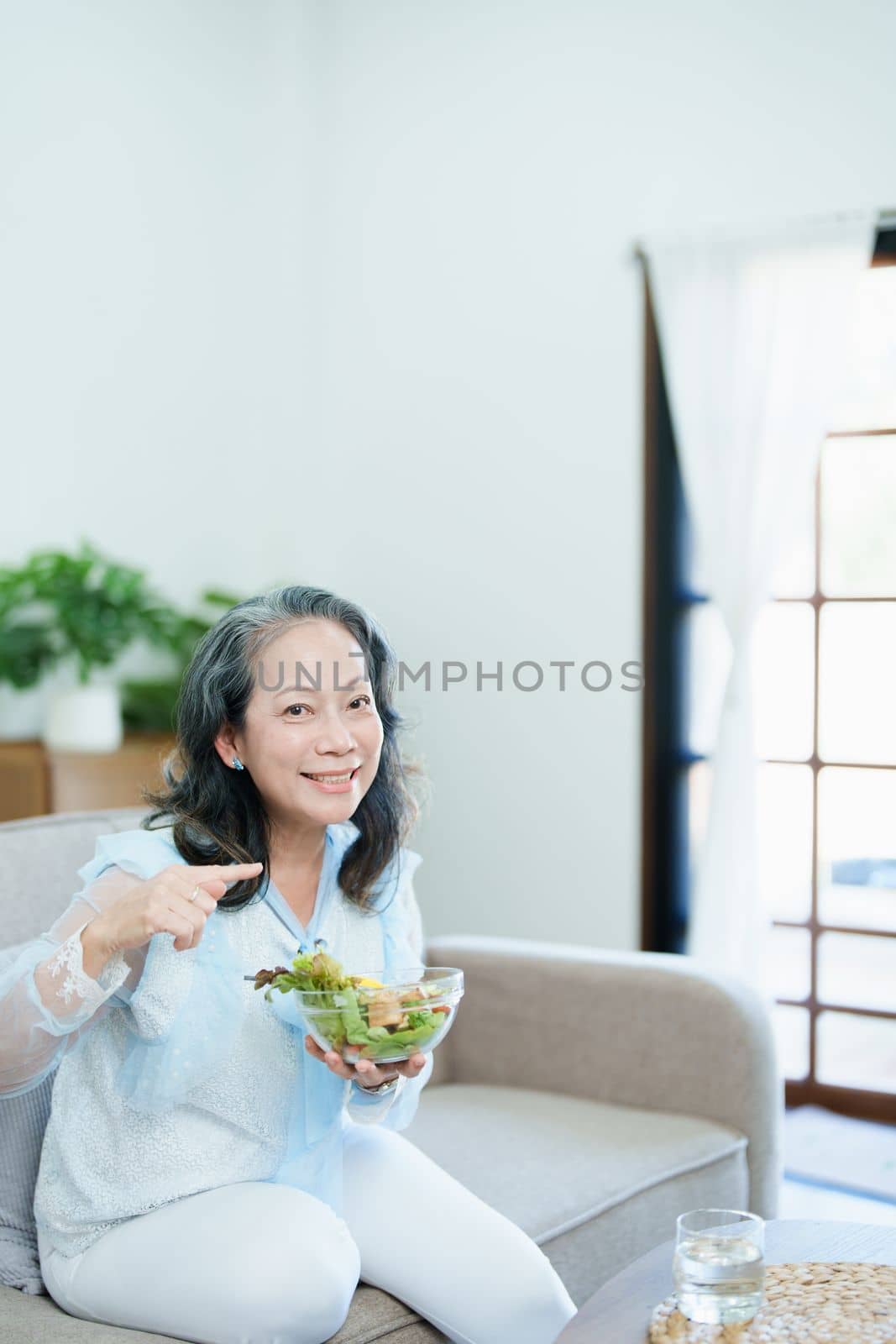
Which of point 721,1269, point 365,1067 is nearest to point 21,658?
point 365,1067


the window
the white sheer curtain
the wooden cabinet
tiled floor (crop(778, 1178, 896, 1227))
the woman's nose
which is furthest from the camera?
the window

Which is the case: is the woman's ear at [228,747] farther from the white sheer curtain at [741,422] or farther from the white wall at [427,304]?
the white sheer curtain at [741,422]

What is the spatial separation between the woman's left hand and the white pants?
0.17 m

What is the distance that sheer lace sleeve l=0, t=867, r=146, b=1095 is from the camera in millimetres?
1414

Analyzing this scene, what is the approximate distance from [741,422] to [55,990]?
7.86ft

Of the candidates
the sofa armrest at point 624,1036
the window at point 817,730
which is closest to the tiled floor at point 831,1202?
Answer: the window at point 817,730

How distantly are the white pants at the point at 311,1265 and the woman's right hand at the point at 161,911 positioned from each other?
319 millimetres

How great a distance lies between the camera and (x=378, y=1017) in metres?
1.41

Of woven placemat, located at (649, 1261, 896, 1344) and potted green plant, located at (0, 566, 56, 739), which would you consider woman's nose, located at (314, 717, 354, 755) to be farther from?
potted green plant, located at (0, 566, 56, 739)

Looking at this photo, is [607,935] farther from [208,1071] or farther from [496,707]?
[208,1071]

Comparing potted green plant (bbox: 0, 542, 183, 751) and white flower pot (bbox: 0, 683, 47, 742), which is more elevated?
potted green plant (bbox: 0, 542, 183, 751)

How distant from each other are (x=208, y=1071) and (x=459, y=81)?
3038 millimetres

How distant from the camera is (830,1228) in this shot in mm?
1559

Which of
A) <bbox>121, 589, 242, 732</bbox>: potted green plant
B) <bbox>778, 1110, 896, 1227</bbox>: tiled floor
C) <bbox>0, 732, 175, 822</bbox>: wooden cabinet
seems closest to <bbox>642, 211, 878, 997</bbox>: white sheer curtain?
<bbox>778, 1110, 896, 1227</bbox>: tiled floor
